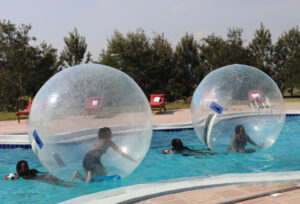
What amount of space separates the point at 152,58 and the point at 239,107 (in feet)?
79.2

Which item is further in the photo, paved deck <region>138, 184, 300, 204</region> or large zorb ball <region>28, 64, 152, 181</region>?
large zorb ball <region>28, 64, 152, 181</region>

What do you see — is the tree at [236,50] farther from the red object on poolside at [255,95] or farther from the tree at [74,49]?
the red object on poolside at [255,95]

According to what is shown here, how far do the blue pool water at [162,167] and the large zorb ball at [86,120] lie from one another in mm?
550

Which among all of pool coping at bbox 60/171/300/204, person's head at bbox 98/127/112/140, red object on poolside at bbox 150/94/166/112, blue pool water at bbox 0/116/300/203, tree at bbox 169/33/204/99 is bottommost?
blue pool water at bbox 0/116/300/203

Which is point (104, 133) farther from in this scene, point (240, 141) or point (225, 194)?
point (240, 141)

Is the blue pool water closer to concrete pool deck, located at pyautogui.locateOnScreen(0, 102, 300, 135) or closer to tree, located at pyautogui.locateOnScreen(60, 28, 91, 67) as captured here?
concrete pool deck, located at pyautogui.locateOnScreen(0, 102, 300, 135)

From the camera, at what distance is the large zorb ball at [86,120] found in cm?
428

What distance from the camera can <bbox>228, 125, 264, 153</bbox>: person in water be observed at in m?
6.47

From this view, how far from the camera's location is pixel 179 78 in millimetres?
32906

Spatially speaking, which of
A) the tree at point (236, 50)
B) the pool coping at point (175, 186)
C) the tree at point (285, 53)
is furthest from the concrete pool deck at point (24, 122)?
the tree at point (285, 53)

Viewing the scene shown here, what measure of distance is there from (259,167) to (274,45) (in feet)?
121

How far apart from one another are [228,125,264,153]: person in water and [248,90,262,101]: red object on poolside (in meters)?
0.59

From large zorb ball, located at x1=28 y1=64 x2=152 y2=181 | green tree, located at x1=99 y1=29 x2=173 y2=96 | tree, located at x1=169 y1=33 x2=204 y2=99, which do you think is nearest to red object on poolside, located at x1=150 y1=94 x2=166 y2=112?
green tree, located at x1=99 y1=29 x2=173 y2=96

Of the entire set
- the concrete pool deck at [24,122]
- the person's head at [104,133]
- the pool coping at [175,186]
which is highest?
the person's head at [104,133]
